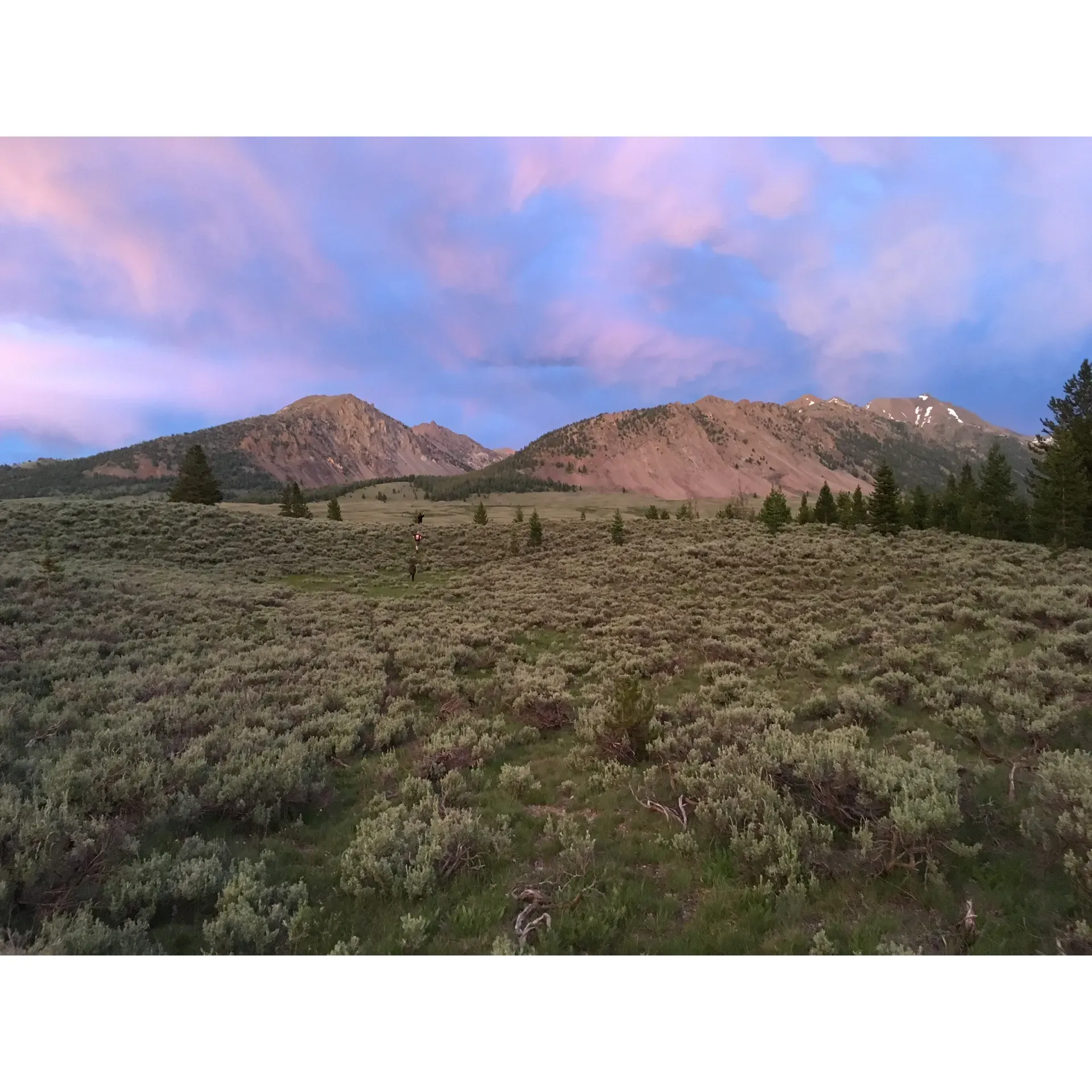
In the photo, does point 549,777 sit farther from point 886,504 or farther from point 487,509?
point 487,509

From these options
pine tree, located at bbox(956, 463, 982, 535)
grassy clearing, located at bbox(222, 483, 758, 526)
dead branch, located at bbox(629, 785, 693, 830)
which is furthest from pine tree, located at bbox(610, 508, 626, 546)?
dead branch, located at bbox(629, 785, 693, 830)

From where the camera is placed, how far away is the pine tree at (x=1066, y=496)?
33406mm

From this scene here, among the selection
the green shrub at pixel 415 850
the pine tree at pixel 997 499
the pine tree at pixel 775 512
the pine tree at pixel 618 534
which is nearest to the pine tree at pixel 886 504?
the pine tree at pixel 775 512

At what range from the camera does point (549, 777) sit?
7559 millimetres

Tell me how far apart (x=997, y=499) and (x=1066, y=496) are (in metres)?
13.5

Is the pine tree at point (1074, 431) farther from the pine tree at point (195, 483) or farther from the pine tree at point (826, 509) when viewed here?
the pine tree at point (195, 483)

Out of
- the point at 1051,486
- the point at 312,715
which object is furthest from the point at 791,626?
the point at 1051,486

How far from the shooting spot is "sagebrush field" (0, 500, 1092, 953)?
14.7 ft

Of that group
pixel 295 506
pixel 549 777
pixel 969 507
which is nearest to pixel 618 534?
pixel 549 777

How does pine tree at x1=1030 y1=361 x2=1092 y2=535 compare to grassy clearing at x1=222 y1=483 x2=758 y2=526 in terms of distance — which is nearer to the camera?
pine tree at x1=1030 y1=361 x2=1092 y2=535

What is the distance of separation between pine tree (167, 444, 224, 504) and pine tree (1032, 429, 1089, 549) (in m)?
77.2

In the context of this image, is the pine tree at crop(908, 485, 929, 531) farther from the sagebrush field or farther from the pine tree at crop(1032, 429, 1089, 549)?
the sagebrush field

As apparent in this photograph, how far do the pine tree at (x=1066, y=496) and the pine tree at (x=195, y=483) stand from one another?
77.2 m
